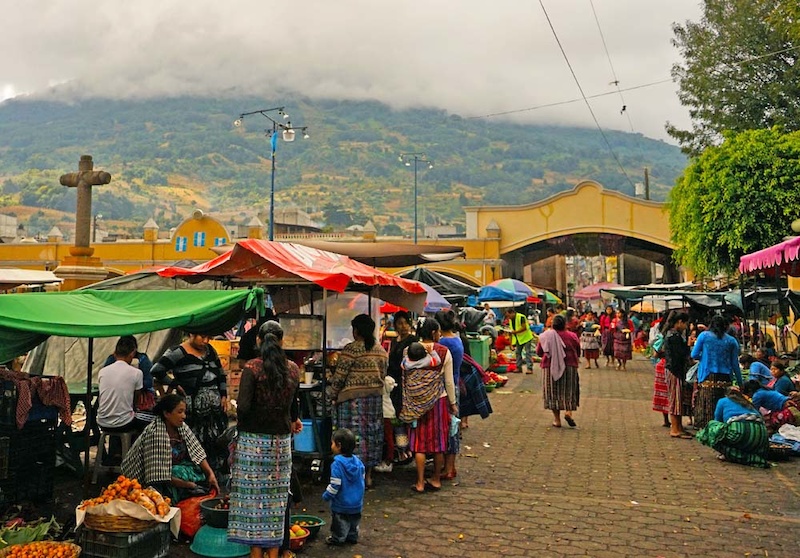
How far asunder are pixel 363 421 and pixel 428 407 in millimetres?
677

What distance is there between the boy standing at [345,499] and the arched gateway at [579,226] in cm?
3117

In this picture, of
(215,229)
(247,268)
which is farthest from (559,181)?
(247,268)

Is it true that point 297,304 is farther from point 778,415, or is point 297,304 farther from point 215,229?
point 215,229

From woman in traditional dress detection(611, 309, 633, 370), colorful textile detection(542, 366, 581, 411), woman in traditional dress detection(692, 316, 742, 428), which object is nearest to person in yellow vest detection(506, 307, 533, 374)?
woman in traditional dress detection(611, 309, 633, 370)

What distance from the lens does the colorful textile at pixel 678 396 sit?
987 centimetres

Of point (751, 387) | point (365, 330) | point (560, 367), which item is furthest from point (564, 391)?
point (365, 330)

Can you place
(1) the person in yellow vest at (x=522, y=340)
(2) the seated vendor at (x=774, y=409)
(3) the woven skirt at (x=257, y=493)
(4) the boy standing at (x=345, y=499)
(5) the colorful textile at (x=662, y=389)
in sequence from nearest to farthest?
(3) the woven skirt at (x=257, y=493) → (4) the boy standing at (x=345, y=499) → (2) the seated vendor at (x=774, y=409) → (5) the colorful textile at (x=662, y=389) → (1) the person in yellow vest at (x=522, y=340)

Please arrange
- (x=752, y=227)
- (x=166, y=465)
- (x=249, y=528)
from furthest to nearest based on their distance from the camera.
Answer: (x=752, y=227), (x=166, y=465), (x=249, y=528)

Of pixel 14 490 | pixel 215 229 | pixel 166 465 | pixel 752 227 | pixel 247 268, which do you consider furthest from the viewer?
pixel 215 229

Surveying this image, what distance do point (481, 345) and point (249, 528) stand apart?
12043 mm

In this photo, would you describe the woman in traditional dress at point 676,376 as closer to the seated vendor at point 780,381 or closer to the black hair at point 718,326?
the black hair at point 718,326

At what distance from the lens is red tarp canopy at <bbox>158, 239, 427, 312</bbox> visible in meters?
6.59

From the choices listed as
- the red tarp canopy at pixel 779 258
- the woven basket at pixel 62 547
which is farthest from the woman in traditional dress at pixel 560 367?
the woven basket at pixel 62 547

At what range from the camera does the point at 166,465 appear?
18.1 feet
